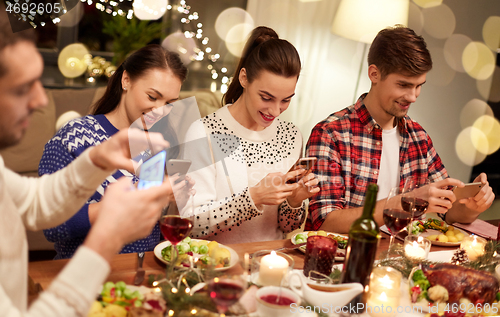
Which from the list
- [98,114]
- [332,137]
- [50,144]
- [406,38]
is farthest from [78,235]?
[406,38]

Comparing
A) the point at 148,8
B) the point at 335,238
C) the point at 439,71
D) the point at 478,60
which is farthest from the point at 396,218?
the point at 478,60

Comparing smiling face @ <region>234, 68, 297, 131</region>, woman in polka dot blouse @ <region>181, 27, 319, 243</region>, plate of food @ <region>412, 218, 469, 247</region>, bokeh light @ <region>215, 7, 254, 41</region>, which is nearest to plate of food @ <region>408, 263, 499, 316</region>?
plate of food @ <region>412, 218, 469, 247</region>

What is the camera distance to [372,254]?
952 mm

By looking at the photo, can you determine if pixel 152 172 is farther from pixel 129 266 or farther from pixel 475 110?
pixel 475 110

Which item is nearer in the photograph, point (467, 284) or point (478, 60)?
point (467, 284)

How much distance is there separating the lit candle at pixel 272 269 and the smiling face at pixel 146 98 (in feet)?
3.09

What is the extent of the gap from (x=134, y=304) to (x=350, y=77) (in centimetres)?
375

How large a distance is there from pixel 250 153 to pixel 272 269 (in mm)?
948

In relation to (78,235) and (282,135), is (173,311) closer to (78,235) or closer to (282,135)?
(78,235)

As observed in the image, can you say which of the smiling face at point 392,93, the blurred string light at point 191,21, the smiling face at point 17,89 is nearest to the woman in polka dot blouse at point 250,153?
the smiling face at point 392,93

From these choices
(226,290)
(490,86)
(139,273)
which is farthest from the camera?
(490,86)

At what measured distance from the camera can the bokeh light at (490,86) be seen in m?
4.29

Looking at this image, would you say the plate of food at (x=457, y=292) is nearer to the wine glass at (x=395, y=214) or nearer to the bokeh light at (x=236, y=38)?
the wine glass at (x=395, y=214)

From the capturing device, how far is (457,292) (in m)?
1.04
